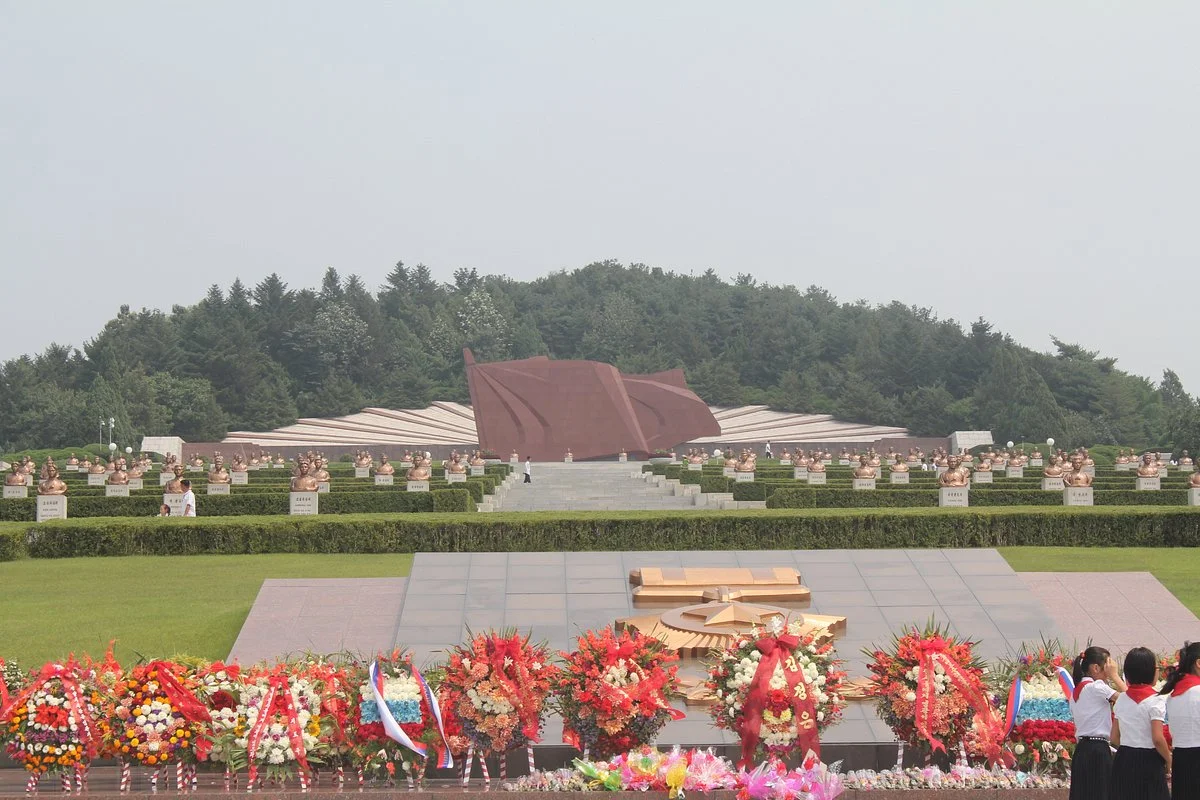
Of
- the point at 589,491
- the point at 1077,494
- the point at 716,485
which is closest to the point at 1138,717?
the point at 1077,494

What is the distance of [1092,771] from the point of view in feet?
15.3

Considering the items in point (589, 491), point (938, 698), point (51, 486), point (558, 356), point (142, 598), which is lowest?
point (142, 598)

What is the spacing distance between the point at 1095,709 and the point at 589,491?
22714mm

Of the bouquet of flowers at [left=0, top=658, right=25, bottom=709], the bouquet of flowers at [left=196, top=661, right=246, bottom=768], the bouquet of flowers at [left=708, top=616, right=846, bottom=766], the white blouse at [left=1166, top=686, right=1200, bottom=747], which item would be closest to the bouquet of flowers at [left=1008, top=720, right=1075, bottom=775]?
the bouquet of flowers at [left=708, top=616, right=846, bottom=766]

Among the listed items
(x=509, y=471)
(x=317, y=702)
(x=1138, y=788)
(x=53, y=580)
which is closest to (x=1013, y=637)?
(x=1138, y=788)

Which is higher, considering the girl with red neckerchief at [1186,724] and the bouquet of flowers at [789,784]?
the girl with red neckerchief at [1186,724]

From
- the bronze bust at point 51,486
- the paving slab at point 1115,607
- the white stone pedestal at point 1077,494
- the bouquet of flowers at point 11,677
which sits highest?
the bronze bust at point 51,486

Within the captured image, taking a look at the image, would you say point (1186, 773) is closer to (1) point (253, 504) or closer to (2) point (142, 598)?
(2) point (142, 598)

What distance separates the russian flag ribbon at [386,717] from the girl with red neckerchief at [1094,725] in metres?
2.58

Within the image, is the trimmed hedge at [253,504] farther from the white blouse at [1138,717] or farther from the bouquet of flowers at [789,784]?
the white blouse at [1138,717]

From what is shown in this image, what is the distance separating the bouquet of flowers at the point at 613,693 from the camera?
5.49 m

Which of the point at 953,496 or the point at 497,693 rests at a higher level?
the point at 953,496

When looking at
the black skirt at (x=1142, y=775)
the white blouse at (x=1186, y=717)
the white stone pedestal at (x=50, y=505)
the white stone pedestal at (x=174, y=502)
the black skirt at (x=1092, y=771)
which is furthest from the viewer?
the white stone pedestal at (x=50, y=505)

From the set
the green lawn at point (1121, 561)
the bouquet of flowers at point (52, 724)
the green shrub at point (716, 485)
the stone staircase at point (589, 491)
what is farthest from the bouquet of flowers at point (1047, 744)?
the green shrub at point (716, 485)
